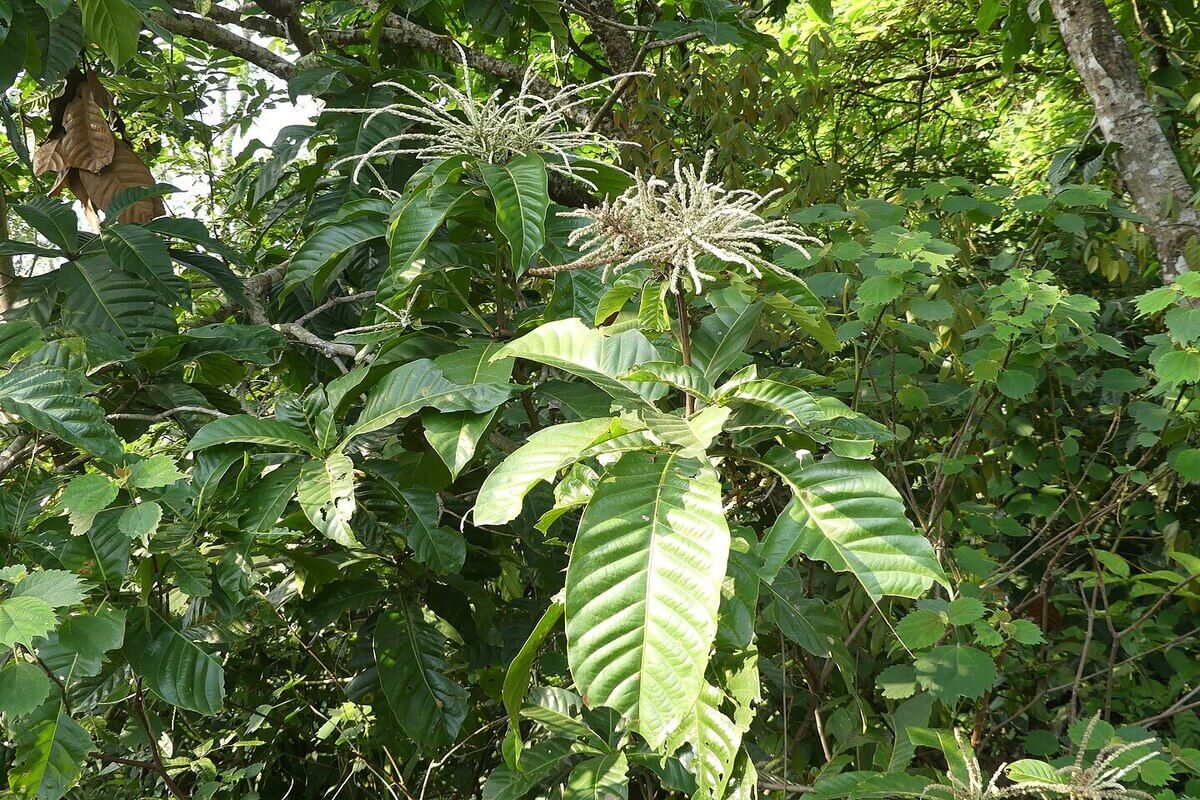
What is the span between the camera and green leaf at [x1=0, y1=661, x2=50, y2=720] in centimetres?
115

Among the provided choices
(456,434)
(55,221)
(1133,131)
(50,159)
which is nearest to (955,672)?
(456,434)

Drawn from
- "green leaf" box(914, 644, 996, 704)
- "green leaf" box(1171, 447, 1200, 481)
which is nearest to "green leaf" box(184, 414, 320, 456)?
"green leaf" box(914, 644, 996, 704)

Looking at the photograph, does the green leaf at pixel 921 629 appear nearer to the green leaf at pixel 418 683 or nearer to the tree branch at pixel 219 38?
the green leaf at pixel 418 683

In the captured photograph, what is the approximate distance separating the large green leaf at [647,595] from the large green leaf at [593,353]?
0.18m

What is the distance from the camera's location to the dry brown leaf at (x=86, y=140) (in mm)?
2129

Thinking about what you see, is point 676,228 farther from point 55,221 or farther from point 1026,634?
point 55,221

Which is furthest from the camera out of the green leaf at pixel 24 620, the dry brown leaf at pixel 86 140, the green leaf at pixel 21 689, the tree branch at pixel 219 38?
the tree branch at pixel 219 38

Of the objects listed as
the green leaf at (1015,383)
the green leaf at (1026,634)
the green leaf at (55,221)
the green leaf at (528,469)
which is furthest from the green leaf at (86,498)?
the green leaf at (1015,383)

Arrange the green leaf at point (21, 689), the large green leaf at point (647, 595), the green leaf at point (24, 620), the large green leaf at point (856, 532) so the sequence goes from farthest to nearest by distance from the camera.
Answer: the green leaf at point (21, 689)
the green leaf at point (24, 620)
the large green leaf at point (856, 532)
the large green leaf at point (647, 595)

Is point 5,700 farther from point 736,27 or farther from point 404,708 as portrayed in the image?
point 736,27

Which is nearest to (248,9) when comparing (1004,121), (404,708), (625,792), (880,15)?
(404,708)

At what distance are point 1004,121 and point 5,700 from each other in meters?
5.15

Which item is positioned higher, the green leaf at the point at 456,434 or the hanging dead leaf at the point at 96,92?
the hanging dead leaf at the point at 96,92

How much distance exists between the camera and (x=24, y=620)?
1048 millimetres
